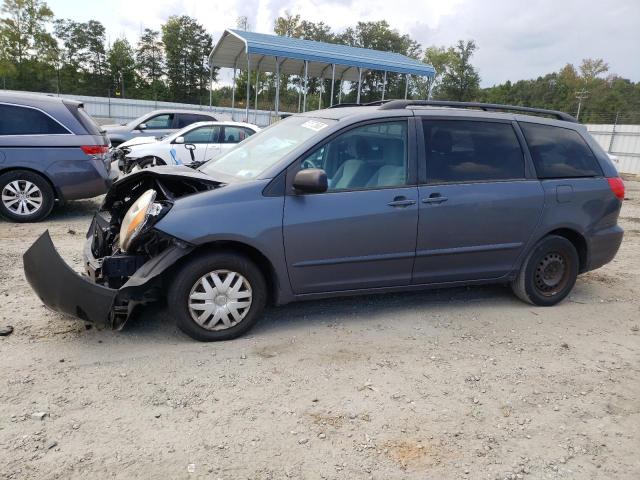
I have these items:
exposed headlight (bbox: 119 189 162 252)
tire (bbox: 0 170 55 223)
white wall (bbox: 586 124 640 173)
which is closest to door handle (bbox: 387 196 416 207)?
exposed headlight (bbox: 119 189 162 252)

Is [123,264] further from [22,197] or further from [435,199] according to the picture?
[22,197]

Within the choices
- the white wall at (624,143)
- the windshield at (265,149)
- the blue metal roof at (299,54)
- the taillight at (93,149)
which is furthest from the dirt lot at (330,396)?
the white wall at (624,143)

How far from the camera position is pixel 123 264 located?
11.8ft

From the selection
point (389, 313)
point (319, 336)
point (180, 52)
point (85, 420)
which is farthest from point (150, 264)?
point (180, 52)

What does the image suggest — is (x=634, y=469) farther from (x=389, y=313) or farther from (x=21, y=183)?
(x=21, y=183)

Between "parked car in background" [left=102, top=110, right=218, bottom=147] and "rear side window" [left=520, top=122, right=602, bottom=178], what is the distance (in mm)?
10237

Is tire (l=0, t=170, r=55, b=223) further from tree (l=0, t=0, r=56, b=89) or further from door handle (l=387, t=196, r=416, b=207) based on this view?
tree (l=0, t=0, r=56, b=89)

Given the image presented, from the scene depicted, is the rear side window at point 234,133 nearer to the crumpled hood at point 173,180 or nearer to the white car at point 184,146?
the white car at point 184,146

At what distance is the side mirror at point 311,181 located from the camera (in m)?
3.62

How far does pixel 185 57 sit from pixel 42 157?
50.9 m

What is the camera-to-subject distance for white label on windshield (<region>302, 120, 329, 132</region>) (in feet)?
13.4

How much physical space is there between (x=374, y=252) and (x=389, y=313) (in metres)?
0.74

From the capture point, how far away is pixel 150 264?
3.53 metres

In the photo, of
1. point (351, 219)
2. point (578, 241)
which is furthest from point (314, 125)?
point (578, 241)
